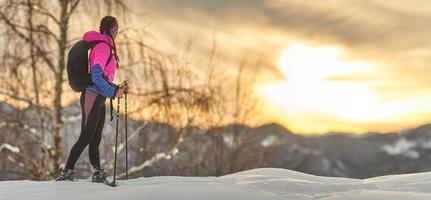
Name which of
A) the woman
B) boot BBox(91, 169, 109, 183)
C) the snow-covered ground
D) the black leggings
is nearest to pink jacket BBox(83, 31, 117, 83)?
the woman

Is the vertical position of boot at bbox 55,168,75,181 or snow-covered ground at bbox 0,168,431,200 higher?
boot at bbox 55,168,75,181

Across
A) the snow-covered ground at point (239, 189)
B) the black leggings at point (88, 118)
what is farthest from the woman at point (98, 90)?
the snow-covered ground at point (239, 189)

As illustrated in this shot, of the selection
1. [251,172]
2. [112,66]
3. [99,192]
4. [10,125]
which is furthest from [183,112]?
[99,192]

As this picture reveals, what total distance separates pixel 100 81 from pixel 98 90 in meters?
0.20

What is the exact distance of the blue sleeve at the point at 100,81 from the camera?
6.50 metres

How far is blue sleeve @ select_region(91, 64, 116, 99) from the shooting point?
6.50m

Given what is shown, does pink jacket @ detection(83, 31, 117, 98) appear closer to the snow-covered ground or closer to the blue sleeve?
the blue sleeve

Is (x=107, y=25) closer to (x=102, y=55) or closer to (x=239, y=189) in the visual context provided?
(x=102, y=55)

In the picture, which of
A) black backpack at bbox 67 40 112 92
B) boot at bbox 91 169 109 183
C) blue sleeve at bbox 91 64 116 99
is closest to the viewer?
blue sleeve at bbox 91 64 116 99

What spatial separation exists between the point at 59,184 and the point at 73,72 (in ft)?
3.64

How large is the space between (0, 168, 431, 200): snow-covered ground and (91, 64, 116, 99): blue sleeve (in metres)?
0.91

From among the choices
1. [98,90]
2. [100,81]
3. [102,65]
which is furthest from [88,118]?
[102,65]

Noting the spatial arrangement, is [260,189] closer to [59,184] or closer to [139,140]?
[59,184]

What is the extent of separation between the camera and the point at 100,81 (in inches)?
256
